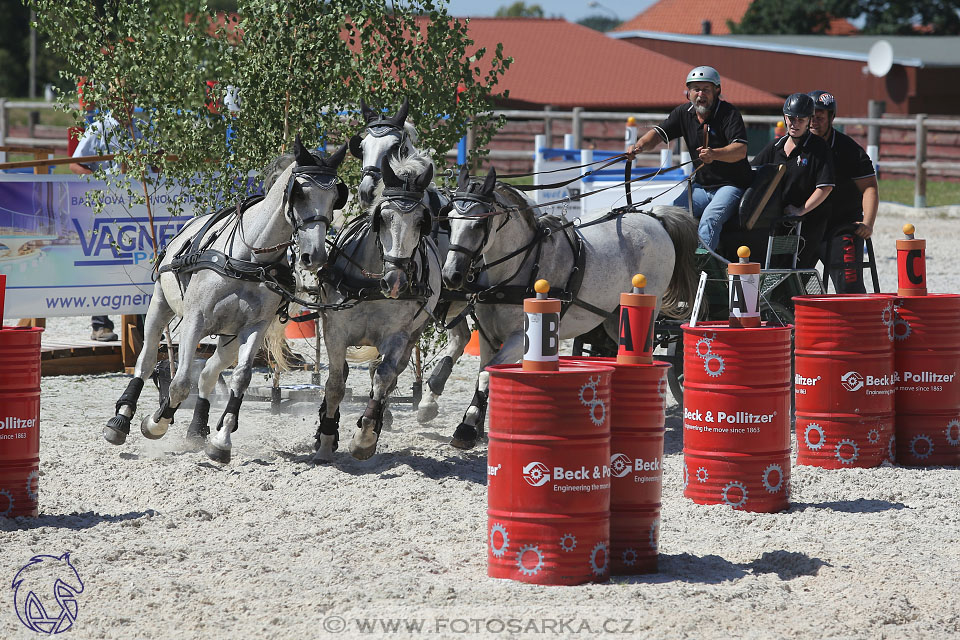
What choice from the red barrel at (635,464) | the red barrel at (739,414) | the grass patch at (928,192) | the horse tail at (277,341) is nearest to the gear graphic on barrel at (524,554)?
the red barrel at (635,464)

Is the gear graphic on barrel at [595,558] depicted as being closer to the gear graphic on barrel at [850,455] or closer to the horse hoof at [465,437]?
the horse hoof at [465,437]

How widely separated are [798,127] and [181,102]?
14.5 ft

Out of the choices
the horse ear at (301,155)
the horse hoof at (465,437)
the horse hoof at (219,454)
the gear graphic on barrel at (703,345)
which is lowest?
the horse hoof at (219,454)

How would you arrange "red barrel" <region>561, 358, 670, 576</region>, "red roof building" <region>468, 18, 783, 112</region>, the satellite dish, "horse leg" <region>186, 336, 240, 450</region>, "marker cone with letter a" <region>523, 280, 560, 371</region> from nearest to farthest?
"marker cone with letter a" <region>523, 280, 560, 371</region> → "red barrel" <region>561, 358, 670, 576</region> → "horse leg" <region>186, 336, 240, 450</region> → "red roof building" <region>468, 18, 783, 112</region> → the satellite dish

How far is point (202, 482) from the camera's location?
23.2 feet

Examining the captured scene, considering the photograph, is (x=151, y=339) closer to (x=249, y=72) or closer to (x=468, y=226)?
(x=249, y=72)

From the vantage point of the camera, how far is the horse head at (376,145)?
731cm

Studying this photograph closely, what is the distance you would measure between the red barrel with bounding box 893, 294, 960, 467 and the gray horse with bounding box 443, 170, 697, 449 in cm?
179

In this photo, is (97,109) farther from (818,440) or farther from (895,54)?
(895,54)

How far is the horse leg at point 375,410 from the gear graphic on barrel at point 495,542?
213 cm

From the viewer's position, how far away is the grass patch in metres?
24.9

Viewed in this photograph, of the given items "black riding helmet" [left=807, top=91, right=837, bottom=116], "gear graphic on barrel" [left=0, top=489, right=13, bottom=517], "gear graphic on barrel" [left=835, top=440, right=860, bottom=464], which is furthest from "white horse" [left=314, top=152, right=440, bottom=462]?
"black riding helmet" [left=807, top=91, right=837, bottom=116]

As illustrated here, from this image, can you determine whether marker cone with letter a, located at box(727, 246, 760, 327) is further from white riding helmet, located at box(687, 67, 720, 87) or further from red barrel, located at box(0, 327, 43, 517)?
red barrel, located at box(0, 327, 43, 517)

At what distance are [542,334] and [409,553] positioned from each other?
1.31 m
